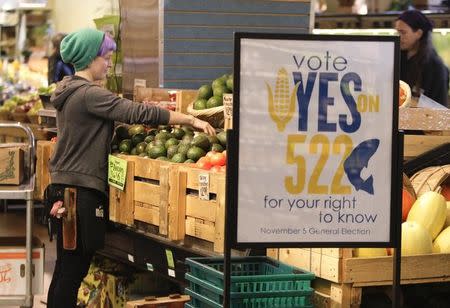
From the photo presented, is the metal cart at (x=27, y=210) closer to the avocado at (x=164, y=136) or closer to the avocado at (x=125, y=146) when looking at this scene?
the avocado at (x=125, y=146)

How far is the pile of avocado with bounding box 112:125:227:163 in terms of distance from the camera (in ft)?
18.9

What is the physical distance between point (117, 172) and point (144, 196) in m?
0.26

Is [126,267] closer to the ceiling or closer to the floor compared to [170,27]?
closer to the floor

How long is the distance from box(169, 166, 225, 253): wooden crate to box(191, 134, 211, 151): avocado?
1.16 feet

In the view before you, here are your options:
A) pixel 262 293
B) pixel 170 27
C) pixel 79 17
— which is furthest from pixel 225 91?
pixel 79 17

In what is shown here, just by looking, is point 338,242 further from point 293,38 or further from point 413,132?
point 413,132

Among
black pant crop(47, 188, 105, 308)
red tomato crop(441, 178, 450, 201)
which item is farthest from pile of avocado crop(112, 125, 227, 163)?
red tomato crop(441, 178, 450, 201)

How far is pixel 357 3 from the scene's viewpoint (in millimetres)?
13453

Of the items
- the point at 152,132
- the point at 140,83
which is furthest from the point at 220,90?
the point at 140,83

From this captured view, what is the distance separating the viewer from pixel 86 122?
5930 mm

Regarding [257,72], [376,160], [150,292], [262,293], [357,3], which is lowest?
[150,292]

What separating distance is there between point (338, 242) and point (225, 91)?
257 centimetres

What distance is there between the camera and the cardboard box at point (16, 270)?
5.95 meters

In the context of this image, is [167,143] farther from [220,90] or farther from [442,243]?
[442,243]
